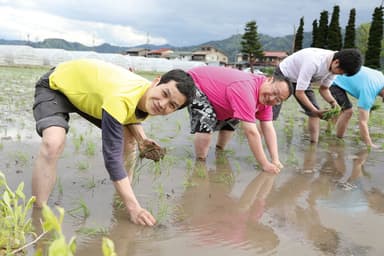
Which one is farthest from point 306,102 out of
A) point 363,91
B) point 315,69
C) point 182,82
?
point 182,82

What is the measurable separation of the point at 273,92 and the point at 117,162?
1.52 m

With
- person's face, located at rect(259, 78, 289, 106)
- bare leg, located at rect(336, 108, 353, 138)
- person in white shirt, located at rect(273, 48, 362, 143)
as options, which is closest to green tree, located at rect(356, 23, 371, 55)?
bare leg, located at rect(336, 108, 353, 138)

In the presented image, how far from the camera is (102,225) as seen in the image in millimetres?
2131

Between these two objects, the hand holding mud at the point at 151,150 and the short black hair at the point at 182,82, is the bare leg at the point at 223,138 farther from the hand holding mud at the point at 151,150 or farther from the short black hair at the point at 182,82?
the short black hair at the point at 182,82

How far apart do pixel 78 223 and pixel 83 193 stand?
50 cm

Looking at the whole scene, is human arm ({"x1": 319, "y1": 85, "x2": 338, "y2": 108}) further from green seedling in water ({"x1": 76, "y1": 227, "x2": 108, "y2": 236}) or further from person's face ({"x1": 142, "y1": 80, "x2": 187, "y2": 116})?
green seedling in water ({"x1": 76, "y1": 227, "x2": 108, "y2": 236})

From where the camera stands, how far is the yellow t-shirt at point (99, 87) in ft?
6.97

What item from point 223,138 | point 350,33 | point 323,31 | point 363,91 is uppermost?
point 323,31

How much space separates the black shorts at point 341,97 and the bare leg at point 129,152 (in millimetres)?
3173

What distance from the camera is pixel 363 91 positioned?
14.9 ft

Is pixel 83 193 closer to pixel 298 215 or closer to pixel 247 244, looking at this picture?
pixel 247 244

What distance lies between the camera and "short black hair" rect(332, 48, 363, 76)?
3.87 metres

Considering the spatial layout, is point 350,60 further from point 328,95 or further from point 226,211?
point 226,211

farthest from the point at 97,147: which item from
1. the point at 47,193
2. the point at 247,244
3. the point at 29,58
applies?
the point at 29,58
